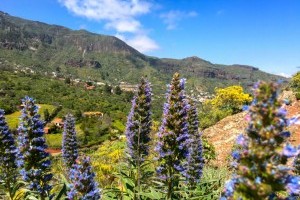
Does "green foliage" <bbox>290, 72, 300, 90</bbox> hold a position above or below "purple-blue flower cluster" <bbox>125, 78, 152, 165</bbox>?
above

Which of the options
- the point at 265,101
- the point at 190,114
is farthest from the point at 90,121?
the point at 265,101

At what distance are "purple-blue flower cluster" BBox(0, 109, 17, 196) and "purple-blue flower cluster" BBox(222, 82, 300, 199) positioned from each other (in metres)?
6.41

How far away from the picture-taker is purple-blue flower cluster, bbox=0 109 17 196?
27.6 ft

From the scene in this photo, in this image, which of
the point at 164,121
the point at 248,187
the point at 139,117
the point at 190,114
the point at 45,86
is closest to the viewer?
the point at 248,187

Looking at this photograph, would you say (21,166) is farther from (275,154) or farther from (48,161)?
(275,154)

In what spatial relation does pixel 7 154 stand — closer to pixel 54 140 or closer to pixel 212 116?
pixel 212 116

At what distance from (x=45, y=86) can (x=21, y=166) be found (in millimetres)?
147455

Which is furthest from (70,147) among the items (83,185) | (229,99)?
(229,99)

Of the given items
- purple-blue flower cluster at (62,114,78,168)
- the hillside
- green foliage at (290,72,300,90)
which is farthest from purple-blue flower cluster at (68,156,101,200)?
green foliage at (290,72,300,90)

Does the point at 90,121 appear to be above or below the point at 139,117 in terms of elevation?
below

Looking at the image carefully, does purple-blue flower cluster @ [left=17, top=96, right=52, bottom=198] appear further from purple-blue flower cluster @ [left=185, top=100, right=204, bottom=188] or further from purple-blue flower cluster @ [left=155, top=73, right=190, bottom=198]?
purple-blue flower cluster @ [left=185, top=100, right=204, bottom=188]

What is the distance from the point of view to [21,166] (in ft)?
25.3

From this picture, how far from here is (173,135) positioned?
729 cm

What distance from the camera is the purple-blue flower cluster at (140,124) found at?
28.9 ft
